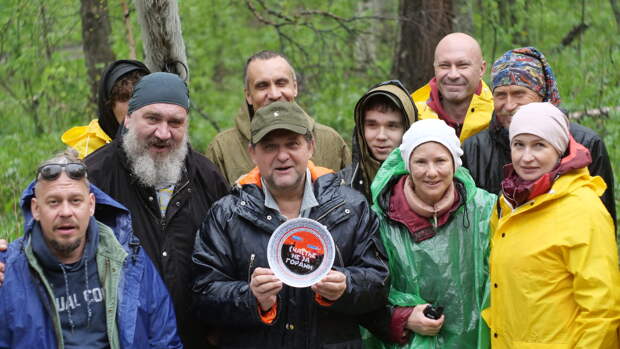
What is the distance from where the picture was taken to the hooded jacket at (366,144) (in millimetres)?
5336

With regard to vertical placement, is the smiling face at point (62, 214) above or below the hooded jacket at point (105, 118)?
below

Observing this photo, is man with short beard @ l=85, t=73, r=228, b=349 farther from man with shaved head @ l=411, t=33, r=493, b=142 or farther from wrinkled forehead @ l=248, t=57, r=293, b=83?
man with shaved head @ l=411, t=33, r=493, b=142

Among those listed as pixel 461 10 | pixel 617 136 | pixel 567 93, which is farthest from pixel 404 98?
pixel 461 10

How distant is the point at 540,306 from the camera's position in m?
4.34

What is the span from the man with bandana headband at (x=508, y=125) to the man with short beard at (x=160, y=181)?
2.00m

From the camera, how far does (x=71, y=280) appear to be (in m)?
4.29

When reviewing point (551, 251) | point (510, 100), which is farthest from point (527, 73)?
point (551, 251)

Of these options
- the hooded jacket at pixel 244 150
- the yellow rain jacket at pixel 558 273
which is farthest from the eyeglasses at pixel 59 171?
the yellow rain jacket at pixel 558 273

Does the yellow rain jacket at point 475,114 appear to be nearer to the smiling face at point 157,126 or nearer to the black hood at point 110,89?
the smiling face at point 157,126

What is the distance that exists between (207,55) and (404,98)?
10621 millimetres

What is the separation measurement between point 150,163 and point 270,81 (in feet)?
4.72

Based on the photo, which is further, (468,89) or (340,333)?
(468,89)

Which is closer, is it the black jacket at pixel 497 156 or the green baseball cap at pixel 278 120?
the green baseball cap at pixel 278 120

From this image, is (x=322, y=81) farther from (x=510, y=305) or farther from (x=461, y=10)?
(x=510, y=305)
